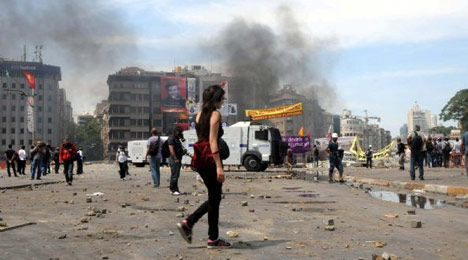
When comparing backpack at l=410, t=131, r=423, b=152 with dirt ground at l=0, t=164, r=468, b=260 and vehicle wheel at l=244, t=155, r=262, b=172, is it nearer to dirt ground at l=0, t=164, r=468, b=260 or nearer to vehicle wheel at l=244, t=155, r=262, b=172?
dirt ground at l=0, t=164, r=468, b=260

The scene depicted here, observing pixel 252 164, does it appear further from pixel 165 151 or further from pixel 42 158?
pixel 165 151

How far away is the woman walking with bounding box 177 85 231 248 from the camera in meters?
5.38

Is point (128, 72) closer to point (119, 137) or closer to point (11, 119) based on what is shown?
point (119, 137)

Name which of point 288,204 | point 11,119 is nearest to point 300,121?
point 11,119

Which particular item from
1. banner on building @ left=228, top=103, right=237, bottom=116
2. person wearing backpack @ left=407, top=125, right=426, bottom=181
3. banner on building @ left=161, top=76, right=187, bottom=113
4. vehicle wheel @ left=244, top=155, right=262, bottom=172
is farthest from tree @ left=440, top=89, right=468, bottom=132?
person wearing backpack @ left=407, top=125, right=426, bottom=181

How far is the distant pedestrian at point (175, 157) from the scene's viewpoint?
1231 centimetres

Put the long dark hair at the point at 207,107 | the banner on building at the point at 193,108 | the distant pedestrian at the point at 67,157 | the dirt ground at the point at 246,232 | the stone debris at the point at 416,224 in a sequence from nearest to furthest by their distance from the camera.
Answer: the dirt ground at the point at 246,232 → the long dark hair at the point at 207,107 → the stone debris at the point at 416,224 → the distant pedestrian at the point at 67,157 → the banner on building at the point at 193,108

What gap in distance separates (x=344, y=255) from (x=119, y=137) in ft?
412

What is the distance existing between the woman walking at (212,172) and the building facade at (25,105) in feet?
460

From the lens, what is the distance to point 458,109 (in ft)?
332

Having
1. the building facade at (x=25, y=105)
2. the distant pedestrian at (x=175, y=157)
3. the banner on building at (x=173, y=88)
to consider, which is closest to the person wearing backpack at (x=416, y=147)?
the distant pedestrian at (x=175, y=157)

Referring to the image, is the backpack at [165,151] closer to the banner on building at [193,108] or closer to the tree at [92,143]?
the banner on building at [193,108]

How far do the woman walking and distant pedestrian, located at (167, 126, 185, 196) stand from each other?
665 centimetres

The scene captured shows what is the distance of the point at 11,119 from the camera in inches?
5527
